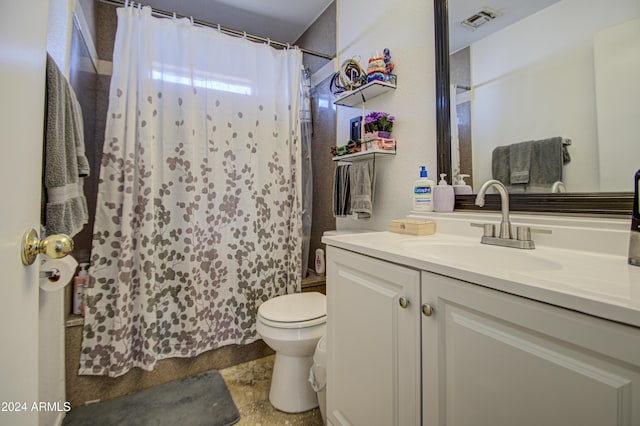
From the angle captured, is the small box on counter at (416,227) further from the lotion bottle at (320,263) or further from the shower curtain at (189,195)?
the lotion bottle at (320,263)

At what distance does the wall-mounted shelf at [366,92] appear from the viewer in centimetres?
150

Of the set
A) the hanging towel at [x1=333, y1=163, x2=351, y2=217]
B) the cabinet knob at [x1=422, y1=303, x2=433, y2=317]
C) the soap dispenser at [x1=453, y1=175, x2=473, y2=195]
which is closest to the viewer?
the cabinet knob at [x1=422, y1=303, x2=433, y2=317]

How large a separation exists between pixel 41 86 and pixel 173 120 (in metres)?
1.12

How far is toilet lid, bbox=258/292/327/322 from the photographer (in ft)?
4.58

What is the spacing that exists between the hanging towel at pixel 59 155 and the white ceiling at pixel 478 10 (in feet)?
5.05

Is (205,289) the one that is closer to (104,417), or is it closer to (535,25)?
(104,417)

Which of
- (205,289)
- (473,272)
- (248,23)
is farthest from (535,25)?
(248,23)

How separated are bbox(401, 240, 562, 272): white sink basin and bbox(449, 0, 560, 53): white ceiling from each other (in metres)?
0.84

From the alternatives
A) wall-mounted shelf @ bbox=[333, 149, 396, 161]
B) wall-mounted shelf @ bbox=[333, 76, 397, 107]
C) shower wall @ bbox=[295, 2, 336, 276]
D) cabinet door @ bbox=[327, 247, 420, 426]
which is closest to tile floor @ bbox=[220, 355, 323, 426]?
cabinet door @ bbox=[327, 247, 420, 426]

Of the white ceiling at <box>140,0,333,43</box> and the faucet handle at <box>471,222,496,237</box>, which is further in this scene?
the white ceiling at <box>140,0,333,43</box>

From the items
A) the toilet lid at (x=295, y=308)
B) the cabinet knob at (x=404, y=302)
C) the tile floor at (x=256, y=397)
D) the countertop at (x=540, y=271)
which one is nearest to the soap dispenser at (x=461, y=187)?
the countertop at (x=540, y=271)

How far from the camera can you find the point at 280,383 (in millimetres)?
1449

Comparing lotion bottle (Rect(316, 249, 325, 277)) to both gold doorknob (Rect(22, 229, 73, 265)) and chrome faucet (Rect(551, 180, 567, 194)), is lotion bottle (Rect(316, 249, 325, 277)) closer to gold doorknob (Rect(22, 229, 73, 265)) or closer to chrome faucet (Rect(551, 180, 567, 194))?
chrome faucet (Rect(551, 180, 567, 194))

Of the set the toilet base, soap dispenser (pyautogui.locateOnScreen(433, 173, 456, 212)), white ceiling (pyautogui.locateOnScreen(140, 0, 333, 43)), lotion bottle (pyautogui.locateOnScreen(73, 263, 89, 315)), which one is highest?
white ceiling (pyautogui.locateOnScreen(140, 0, 333, 43))
